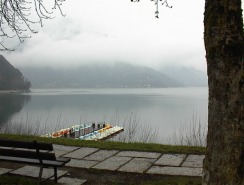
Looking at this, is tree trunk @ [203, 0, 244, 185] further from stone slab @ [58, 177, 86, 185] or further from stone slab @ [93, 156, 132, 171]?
stone slab @ [93, 156, 132, 171]

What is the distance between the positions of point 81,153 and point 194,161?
2139mm

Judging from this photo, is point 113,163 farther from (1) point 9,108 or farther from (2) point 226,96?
(1) point 9,108

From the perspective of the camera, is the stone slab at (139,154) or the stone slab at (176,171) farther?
the stone slab at (139,154)

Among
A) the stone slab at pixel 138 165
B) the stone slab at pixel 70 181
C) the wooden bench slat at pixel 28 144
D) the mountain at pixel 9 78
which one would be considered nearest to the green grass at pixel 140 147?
the stone slab at pixel 138 165

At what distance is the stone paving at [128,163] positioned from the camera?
5.13 m

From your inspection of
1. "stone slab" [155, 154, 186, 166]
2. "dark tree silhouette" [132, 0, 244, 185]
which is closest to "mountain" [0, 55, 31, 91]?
"stone slab" [155, 154, 186, 166]

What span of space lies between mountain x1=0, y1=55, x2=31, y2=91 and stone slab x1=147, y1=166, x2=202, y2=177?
359 ft

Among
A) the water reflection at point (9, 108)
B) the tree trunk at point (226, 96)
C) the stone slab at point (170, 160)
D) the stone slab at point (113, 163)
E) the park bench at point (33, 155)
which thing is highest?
the tree trunk at point (226, 96)

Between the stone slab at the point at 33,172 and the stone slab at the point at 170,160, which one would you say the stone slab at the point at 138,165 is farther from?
the stone slab at the point at 33,172

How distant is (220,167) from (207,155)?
168mm

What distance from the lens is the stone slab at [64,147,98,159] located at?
6301 mm

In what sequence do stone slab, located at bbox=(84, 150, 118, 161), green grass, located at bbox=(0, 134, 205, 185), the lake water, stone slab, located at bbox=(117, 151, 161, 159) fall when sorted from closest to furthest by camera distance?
1. green grass, located at bbox=(0, 134, 205, 185)
2. stone slab, located at bbox=(84, 150, 118, 161)
3. stone slab, located at bbox=(117, 151, 161, 159)
4. the lake water

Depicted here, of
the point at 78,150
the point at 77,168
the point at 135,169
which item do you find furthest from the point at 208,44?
the point at 78,150

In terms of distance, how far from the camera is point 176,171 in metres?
5.12
